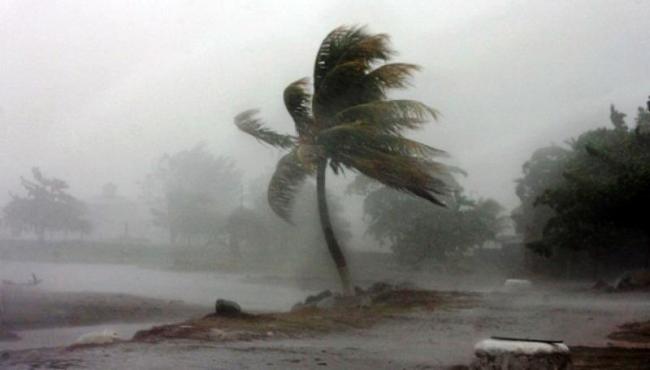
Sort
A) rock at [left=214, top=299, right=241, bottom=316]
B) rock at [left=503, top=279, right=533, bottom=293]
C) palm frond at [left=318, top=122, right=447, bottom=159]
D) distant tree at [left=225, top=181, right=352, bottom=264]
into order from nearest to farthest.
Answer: rock at [left=214, top=299, right=241, bottom=316], palm frond at [left=318, top=122, right=447, bottom=159], distant tree at [left=225, top=181, right=352, bottom=264], rock at [left=503, top=279, right=533, bottom=293]

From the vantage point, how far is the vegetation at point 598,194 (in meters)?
16.7

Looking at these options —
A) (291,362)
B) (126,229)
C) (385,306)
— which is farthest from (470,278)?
(291,362)

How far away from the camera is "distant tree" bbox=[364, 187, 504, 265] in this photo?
1797 centimetres

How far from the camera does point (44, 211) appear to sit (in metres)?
14.5

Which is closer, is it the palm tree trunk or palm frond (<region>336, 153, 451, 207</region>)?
palm frond (<region>336, 153, 451, 207</region>)

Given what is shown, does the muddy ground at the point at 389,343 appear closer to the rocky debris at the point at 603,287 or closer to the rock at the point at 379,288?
the rock at the point at 379,288

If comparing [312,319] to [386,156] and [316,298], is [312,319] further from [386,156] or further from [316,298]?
[386,156]

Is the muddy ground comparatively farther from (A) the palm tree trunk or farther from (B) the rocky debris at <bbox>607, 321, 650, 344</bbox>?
(A) the palm tree trunk

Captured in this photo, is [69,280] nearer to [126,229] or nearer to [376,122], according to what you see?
[126,229]

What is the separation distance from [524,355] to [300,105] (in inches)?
335

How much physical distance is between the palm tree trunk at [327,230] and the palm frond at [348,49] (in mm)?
1572

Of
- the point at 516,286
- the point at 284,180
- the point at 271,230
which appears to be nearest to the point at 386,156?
the point at 284,180

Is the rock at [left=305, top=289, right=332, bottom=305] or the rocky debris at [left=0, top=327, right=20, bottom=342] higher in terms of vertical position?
the rock at [left=305, top=289, right=332, bottom=305]

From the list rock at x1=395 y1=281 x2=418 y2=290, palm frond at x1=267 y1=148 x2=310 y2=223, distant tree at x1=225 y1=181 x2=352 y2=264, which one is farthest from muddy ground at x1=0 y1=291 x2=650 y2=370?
distant tree at x1=225 y1=181 x2=352 y2=264
